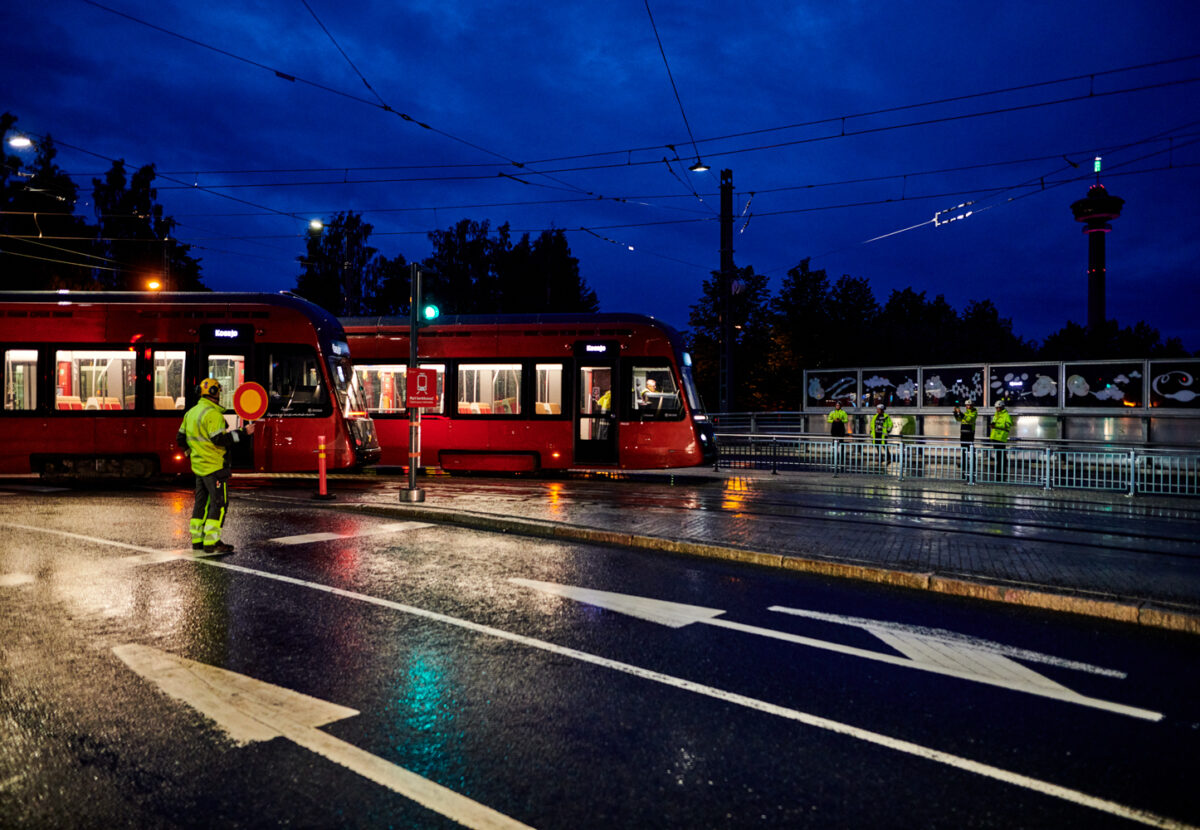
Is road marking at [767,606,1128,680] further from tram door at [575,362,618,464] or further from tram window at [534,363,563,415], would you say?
tram window at [534,363,563,415]

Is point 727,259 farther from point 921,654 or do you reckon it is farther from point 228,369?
point 921,654

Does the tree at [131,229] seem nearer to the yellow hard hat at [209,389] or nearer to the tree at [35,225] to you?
the tree at [35,225]

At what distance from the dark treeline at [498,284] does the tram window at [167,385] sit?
1361 cm

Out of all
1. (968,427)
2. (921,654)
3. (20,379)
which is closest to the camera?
(921,654)

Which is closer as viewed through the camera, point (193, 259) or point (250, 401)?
point (250, 401)

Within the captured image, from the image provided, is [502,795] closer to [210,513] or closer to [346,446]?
[210,513]

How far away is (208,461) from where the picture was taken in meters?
8.57

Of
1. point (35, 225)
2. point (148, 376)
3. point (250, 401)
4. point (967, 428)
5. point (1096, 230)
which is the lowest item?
point (967, 428)

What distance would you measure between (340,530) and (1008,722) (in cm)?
808

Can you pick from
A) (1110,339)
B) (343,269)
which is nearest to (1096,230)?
(1110,339)

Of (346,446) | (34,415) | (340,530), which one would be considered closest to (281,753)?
(340,530)

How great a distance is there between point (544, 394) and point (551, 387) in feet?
0.67

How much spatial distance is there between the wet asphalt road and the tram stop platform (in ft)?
1.58

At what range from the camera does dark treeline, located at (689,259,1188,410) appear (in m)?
42.0
